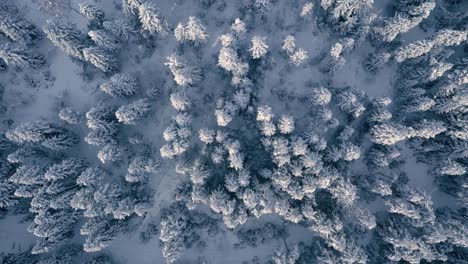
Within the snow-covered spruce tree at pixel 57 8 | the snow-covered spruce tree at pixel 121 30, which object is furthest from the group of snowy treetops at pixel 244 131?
the snow-covered spruce tree at pixel 121 30

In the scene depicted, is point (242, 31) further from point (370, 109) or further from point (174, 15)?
point (370, 109)

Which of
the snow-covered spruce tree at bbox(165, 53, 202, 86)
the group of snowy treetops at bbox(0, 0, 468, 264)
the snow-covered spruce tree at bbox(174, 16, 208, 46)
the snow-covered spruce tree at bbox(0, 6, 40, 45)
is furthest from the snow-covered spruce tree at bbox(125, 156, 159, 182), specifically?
the snow-covered spruce tree at bbox(0, 6, 40, 45)

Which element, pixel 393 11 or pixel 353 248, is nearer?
pixel 353 248

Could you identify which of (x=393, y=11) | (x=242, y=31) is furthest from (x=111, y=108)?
(x=393, y=11)

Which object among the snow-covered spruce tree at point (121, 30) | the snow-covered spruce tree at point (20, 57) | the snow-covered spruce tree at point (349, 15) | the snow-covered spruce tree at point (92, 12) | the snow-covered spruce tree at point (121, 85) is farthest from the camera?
the snow-covered spruce tree at point (121, 30)

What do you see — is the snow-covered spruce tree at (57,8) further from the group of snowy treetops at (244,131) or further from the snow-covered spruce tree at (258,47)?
the snow-covered spruce tree at (258,47)

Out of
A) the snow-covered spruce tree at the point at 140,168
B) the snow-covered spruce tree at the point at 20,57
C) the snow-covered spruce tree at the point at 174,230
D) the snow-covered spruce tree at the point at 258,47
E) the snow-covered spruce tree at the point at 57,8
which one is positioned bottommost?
the snow-covered spruce tree at the point at 174,230
